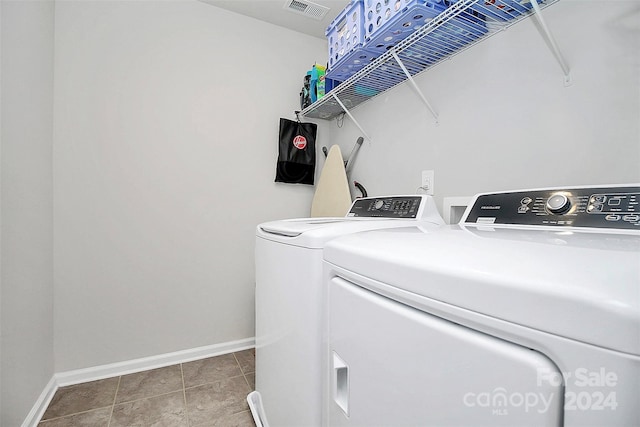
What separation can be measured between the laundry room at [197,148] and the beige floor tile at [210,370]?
0.11ft

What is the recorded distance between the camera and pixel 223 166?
2289 mm

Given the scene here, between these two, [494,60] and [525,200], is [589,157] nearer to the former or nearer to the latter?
[525,200]

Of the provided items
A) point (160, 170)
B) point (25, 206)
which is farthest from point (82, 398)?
point (160, 170)

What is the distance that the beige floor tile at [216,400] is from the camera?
5.29 feet

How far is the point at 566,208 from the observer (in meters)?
0.85

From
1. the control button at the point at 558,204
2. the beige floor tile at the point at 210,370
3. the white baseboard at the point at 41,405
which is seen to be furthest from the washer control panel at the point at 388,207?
the white baseboard at the point at 41,405

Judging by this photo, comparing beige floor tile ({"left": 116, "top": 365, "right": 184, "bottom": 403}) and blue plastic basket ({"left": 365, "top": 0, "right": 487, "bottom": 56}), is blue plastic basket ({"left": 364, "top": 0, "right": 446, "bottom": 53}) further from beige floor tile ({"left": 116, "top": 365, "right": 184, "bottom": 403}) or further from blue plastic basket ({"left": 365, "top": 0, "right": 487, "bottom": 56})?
beige floor tile ({"left": 116, "top": 365, "right": 184, "bottom": 403})

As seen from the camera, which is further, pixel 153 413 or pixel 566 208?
pixel 153 413

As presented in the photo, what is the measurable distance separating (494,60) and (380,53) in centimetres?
57

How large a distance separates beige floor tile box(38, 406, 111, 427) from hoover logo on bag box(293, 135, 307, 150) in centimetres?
219

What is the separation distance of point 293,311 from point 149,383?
1.59m

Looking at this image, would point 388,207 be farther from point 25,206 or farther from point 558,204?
point 25,206

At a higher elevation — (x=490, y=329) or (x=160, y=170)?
(x=160, y=170)

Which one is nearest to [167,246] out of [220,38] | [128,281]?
[128,281]
